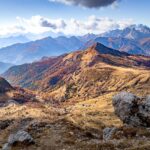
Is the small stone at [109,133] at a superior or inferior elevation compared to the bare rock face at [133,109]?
inferior

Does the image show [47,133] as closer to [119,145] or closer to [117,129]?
[117,129]

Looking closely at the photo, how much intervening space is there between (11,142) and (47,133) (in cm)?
2419

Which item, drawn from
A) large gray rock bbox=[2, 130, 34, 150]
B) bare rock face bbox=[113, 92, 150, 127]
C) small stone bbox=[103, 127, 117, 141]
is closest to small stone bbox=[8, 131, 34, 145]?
large gray rock bbox=[2, 130, 34, 150]

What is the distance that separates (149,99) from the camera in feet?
230

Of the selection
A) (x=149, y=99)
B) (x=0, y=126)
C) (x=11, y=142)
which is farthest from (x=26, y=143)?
(x=0, y=126)

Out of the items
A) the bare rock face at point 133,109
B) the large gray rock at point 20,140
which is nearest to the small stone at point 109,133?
the bare rock face at point 133,109

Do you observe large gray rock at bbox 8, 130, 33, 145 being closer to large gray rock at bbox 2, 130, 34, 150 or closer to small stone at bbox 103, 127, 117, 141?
large gray rock at bbox 2, 130, 34, 150

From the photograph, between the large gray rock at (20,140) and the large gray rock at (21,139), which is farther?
the large gray rock at (21,139)

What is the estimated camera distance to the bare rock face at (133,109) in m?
69.1

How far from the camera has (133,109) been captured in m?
71.1

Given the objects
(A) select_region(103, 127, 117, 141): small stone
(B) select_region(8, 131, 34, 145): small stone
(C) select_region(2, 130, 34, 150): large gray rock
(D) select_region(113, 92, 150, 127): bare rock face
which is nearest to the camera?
(C) select_region(2, 130, 34, 150): large gray rock

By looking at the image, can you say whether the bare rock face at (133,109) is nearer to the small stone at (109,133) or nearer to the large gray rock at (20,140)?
the small stone at (109,133)

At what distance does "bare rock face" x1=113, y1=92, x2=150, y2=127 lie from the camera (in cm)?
6912

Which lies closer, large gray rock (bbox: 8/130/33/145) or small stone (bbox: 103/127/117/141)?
large gray rock (bbox: 8/130/33/145)
